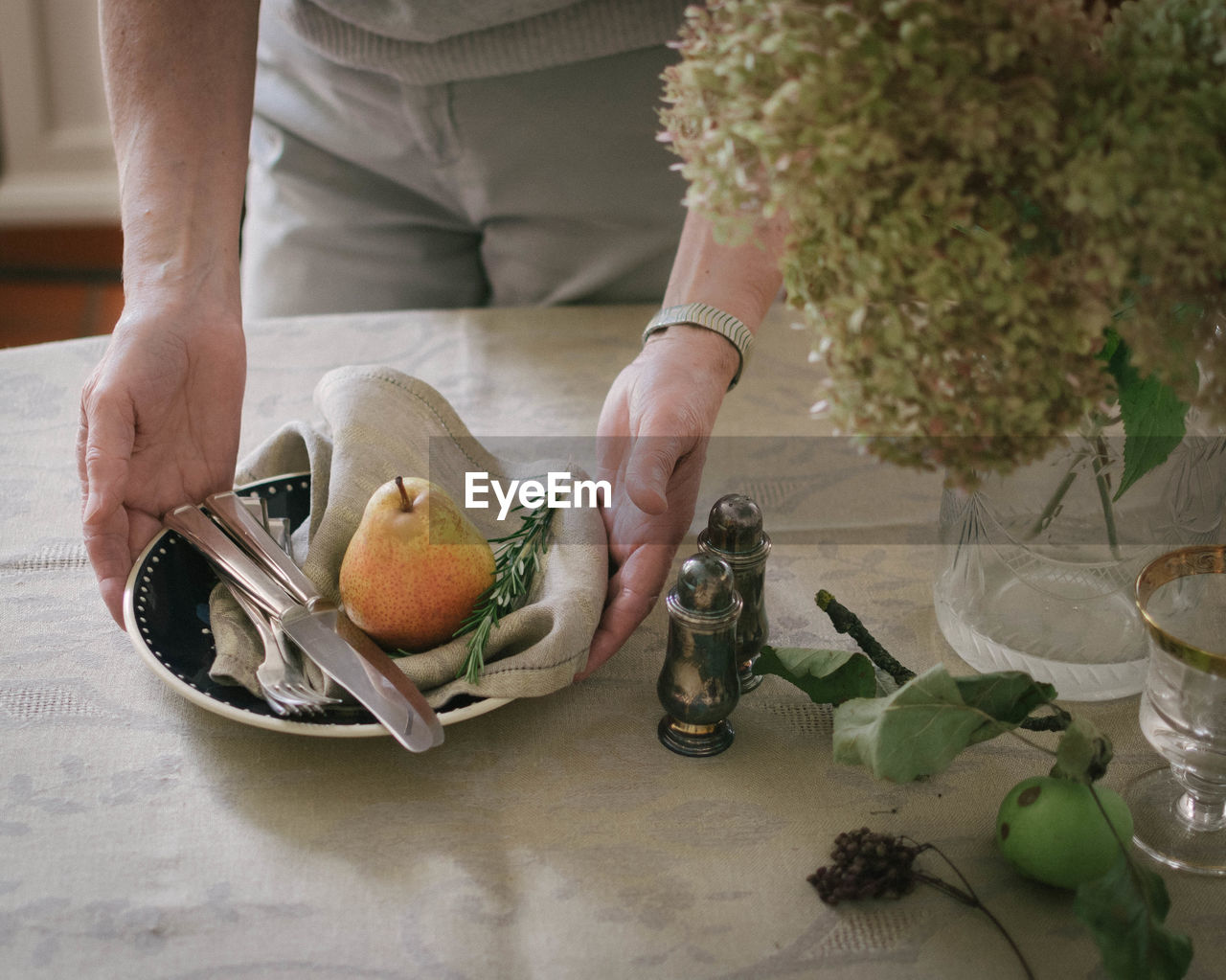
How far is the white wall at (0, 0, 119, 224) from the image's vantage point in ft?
9.13

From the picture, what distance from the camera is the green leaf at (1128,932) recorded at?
48 centimetres

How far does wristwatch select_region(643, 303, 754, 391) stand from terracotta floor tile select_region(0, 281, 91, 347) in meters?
2.31

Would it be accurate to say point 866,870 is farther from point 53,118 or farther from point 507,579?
point 53,118

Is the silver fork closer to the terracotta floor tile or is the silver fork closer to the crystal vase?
the crystal vase

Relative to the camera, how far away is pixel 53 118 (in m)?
2.99

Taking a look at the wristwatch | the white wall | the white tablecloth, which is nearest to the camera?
the white tablecloth

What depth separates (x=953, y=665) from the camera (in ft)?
2.46

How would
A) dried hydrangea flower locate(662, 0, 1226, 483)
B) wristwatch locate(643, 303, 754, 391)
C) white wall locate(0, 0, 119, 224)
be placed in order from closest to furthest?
1. dried hydrangea flower locate(662, 0, 1226, 483)
2. wristwatch locate(643, 303, 754, 391)
3. white wall locate(0, 0, 119, 224)

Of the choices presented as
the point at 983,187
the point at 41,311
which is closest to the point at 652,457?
the point at 983,187

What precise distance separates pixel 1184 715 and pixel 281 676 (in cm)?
52

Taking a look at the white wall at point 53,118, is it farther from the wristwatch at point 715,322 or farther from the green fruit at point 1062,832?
the green fruit at point 1062,832

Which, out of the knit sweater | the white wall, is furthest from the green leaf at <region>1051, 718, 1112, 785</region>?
the white wall

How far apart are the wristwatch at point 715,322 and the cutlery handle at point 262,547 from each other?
1.31ft

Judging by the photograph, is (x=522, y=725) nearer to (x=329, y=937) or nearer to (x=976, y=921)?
(x=329, y=937)
